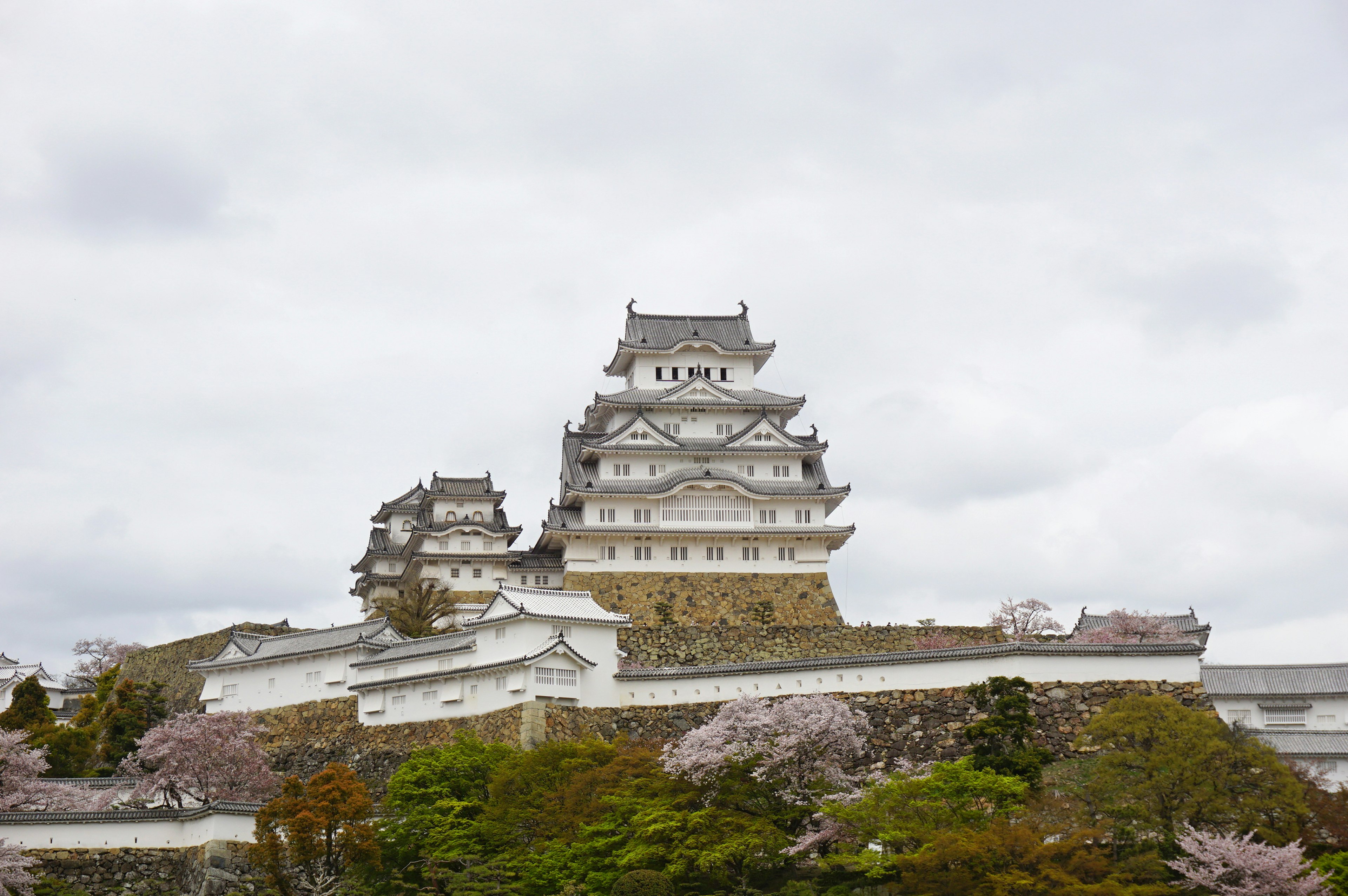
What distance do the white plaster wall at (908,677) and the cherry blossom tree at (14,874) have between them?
14790 millimetres

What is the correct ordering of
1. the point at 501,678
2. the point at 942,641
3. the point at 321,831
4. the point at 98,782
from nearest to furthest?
the point at 321,831, the point at 501,678, the point at 98,782, the point at 942,641

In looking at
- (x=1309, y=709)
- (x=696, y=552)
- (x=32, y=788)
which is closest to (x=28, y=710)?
(x=32, y=788)

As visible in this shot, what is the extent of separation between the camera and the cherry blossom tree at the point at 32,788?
118ft

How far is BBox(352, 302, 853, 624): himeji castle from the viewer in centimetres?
4922

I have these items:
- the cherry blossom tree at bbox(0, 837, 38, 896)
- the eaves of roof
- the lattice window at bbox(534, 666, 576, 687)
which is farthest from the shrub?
the cherry blossom tree at bbox(0, 837, 38, 896)

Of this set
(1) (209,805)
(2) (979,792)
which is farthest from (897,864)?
(1) (209,805)

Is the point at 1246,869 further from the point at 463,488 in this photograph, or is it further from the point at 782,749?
the point at 463,488

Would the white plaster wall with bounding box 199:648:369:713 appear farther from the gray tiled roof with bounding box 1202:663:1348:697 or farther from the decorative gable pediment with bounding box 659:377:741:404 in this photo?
the gray tiled roof with bounding box 1202:663:1348:697

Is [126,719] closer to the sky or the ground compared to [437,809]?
closer to the sky

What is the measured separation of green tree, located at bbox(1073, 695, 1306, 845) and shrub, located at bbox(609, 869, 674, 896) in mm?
8322

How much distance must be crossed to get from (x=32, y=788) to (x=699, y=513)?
23.8 m

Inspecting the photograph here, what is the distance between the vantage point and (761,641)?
4372cm

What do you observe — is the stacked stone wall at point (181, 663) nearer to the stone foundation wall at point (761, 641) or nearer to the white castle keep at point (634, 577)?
the white castle keep at point (634, 577)

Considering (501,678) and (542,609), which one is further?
(542,609)
